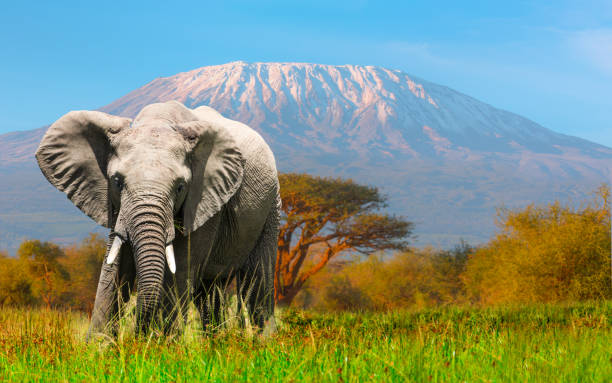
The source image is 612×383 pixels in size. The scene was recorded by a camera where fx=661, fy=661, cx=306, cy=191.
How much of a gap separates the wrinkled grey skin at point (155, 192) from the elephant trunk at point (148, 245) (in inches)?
0.4

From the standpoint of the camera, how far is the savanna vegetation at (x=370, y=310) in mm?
4840

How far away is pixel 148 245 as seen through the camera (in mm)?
6812

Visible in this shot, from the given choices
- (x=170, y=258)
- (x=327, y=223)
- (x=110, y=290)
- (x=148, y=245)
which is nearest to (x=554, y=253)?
(x=327, y=223)

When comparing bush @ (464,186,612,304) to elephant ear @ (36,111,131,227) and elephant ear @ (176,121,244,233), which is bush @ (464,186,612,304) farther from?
elephant ear @ (36,111,131,227)

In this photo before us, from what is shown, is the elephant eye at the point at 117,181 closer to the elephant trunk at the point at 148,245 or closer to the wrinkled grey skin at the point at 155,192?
the wrinkled grey skin at the point at 155,192

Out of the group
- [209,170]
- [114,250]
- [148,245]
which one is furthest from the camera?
[209,170]

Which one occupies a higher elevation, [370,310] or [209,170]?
[209,170]

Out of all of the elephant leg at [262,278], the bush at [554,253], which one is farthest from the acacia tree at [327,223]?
the elephant leg at [262,278]

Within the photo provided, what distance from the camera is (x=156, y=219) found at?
6832 millimetres

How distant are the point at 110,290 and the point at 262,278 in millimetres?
2677

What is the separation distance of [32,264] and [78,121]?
2921 cm

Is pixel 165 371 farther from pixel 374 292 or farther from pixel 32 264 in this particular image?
pixel 374 292

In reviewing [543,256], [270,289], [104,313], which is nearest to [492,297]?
[543,256]

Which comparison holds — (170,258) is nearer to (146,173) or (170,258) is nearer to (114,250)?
(114,250)
